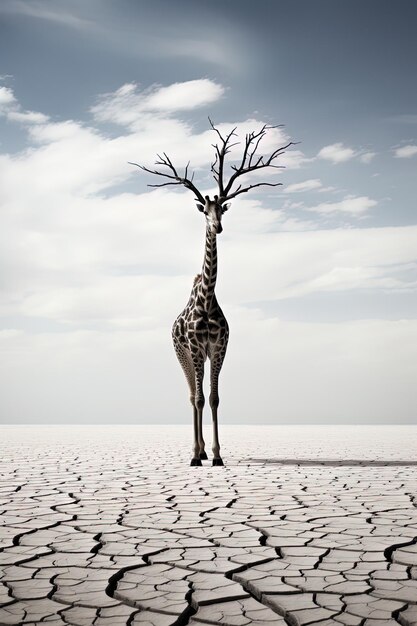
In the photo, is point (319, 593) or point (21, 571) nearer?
point (319, 593)

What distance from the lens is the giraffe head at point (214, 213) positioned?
753cm

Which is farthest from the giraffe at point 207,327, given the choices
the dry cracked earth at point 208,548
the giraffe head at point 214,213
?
the dry cracked earth at point 208,548

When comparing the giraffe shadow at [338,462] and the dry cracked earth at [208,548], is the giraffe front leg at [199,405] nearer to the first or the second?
the giraffe shadow at [338,462]

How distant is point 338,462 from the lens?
7.86 m

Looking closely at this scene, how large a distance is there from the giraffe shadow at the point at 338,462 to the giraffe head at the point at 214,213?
2548 mm

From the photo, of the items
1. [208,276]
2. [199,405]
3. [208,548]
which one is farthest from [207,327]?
[208,548]

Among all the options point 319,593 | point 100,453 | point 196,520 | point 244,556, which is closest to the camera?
point 319,593

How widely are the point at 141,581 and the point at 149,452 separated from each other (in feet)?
22.4

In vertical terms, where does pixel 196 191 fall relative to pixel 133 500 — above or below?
above

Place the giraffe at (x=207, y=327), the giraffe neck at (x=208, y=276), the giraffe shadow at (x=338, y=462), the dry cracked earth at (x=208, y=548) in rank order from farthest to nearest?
1. the giraffe neck at (x=208, y=276)
2. the giraffe at (x=207, y=327)
3. the giraffe shadow at (x=338, y=462)
4. the dry cracked earth at (x=208, y=548)

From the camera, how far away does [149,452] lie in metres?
9.48

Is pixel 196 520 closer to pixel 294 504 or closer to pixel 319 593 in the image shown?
pixel 294 504

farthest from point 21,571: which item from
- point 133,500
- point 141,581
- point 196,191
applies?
point 196,191

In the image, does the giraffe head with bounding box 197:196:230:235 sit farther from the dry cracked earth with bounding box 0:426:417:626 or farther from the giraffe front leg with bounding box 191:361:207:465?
the dry cracked earth with bounding box 0:426:417:626
